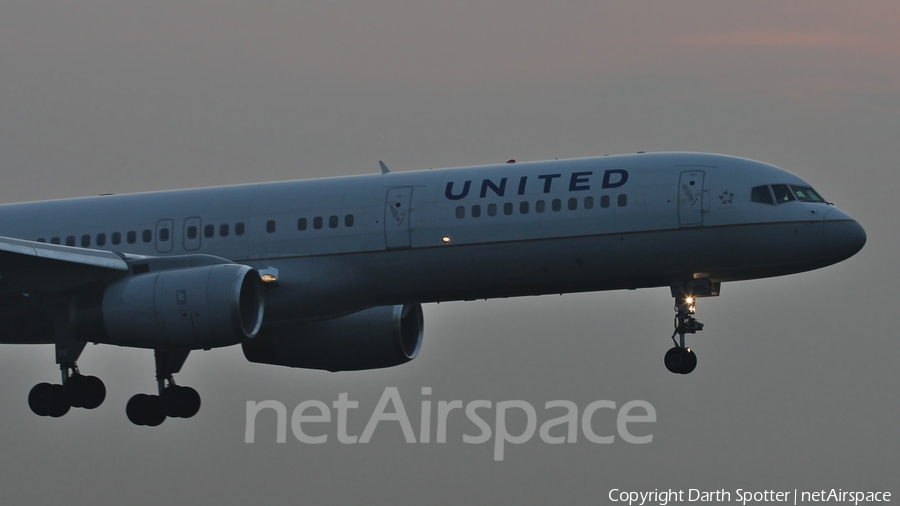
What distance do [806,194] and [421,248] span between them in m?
9.36

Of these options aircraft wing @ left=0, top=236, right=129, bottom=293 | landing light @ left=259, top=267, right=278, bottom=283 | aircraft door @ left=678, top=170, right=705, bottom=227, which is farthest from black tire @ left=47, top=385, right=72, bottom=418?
aircraft door @ left=678, top=170, right=705, bottom=227

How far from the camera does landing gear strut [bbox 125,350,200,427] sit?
5138cm

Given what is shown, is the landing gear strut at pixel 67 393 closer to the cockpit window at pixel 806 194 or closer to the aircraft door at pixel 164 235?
the aircraft door at pixel 164 235

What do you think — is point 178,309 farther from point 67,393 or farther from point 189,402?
point 189,402

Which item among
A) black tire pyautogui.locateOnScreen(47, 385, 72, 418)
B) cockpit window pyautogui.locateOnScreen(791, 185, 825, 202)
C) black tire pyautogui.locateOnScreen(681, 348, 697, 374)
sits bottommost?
black tire pyautogui.locateOnScreen(47, 385, 72, 418)

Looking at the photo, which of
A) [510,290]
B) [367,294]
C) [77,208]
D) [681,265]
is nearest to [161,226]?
[77,208]

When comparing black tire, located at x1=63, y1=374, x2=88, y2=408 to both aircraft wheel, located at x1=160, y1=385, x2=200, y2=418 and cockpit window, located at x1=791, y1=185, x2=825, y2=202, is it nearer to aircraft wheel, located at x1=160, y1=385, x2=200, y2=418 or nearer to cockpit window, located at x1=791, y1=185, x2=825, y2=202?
aircraft wheel, located at x1=160, y1=385, x2=200, y2=418

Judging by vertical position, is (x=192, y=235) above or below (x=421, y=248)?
above

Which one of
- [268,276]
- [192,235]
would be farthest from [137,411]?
Answer: [268,276]

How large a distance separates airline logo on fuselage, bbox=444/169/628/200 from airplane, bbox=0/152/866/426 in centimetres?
4

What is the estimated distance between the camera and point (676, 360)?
4431cm

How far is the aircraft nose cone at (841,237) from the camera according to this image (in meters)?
43.1

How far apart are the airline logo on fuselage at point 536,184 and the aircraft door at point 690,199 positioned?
140 cm

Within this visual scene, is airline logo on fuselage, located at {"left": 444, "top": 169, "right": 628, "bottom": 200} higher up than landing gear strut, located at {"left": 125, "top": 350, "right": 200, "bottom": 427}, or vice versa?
airline logo on fuselage, located at {"left": 444, "top": 169, "right": 628, "bottom": 200}
